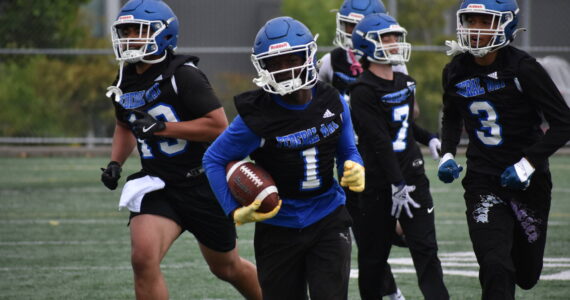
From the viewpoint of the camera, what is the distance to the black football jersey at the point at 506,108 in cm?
507

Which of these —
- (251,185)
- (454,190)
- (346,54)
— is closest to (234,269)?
(251,185)

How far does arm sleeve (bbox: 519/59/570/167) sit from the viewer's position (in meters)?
5.04

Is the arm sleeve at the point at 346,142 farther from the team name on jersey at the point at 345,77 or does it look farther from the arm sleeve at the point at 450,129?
the team name on jersey at the point at 345,77

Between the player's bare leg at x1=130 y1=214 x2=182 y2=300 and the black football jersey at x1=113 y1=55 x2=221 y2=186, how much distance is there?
350mm

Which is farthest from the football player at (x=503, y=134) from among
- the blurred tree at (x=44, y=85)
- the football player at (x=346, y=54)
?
the blurred tree at (x=44, y=85)

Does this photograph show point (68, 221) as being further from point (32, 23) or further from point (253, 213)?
point (32, 23)

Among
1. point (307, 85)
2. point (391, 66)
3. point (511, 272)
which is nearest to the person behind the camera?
point (307, 85)

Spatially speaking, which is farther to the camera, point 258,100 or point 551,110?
point 551,110

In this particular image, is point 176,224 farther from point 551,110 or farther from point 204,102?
point 551,110

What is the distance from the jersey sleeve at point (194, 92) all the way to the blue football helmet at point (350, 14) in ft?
6.41

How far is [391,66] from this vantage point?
6.32m

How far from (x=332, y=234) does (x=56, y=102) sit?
1270cm

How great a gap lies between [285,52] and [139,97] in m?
1.27

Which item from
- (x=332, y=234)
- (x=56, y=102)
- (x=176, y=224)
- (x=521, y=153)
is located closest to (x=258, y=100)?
(x=332, y=234)
